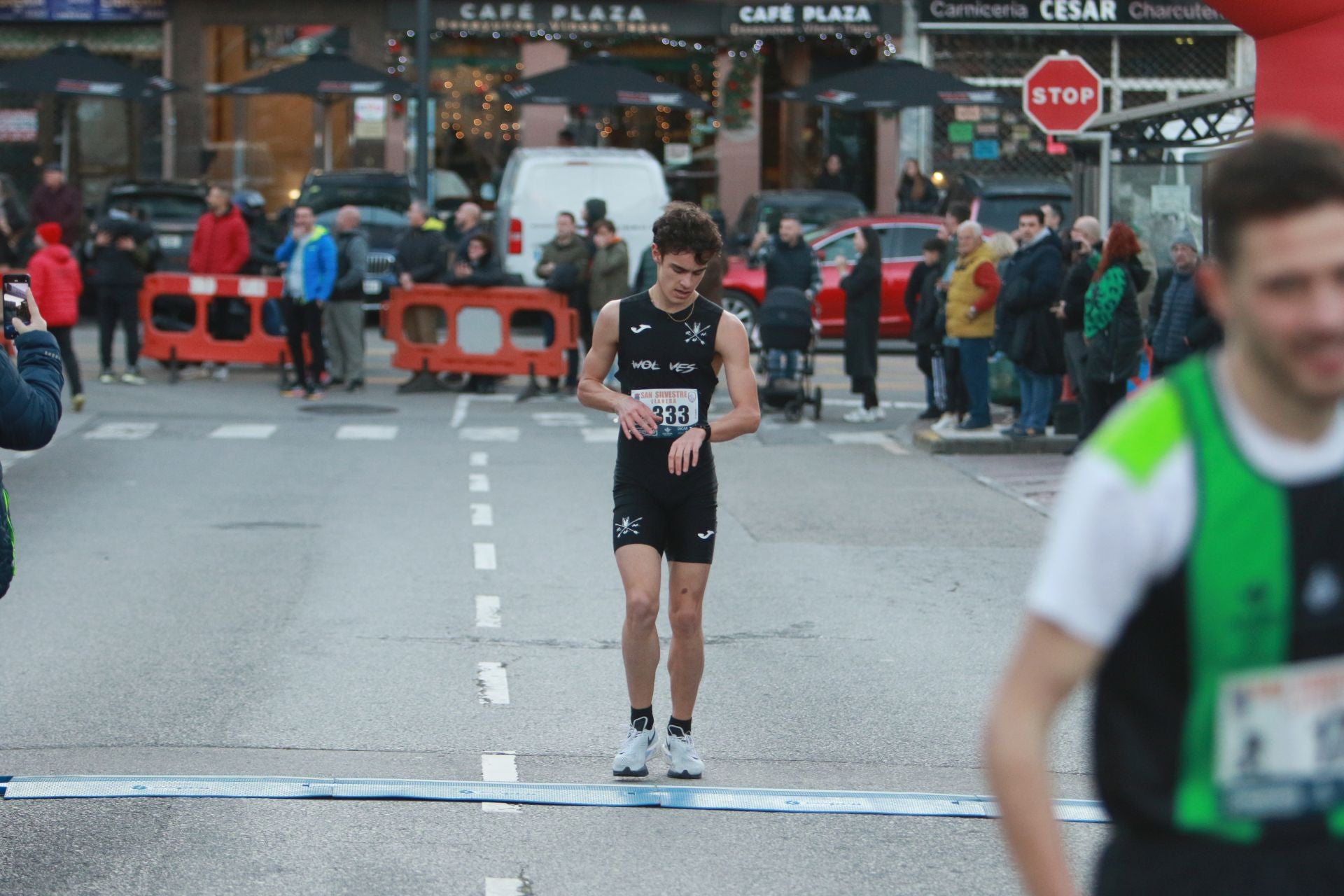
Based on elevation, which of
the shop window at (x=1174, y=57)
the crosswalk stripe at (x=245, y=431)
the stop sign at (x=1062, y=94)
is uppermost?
the shop window at (x=1174, y=57)

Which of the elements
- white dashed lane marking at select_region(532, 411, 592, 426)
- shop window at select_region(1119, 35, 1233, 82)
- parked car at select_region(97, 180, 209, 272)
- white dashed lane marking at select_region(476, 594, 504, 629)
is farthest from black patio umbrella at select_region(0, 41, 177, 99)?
white dashed lane marking at select_region(476, 594, 504, 629)

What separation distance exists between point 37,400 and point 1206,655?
13.0 ft

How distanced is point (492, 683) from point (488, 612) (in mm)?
1578

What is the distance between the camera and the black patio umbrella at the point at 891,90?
2738 cm

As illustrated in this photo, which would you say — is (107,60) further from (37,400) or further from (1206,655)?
(1206,655)

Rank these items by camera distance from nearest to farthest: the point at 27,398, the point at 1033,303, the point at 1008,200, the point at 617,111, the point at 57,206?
the point at 27,398, the point at 1033,303, the point at 1008,200, the point at 57,206, the point at 617,111

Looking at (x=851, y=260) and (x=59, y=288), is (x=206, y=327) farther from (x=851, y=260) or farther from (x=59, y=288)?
(x=851, y=260)

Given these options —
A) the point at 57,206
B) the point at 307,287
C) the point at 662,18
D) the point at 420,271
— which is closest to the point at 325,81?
the point at 57,206

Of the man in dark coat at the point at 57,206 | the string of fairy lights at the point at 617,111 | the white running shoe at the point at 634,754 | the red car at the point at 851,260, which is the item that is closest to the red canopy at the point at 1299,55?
the white running shoe at the point at 634,754

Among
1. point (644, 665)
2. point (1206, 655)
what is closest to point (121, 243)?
point (644, 665)

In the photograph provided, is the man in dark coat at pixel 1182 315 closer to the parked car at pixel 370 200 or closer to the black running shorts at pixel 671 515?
the black running shorts at pixel 671 515

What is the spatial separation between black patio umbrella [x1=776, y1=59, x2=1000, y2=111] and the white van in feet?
15.4

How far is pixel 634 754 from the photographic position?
248 inches

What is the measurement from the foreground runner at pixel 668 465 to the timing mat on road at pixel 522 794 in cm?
26
